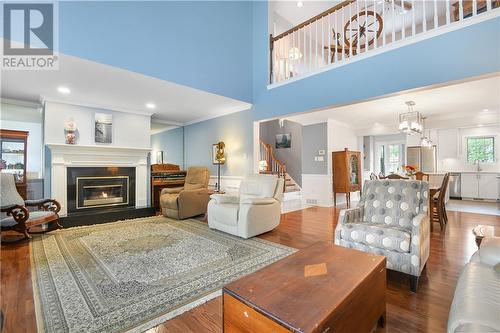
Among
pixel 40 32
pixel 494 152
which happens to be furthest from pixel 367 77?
pixel 494 152

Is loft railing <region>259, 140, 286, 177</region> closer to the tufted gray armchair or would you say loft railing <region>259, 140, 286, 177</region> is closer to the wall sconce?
the wall sconce

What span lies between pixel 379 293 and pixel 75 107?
590 centimetres

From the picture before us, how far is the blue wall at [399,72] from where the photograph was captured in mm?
2545

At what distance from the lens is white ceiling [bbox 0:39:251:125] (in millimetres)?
3402

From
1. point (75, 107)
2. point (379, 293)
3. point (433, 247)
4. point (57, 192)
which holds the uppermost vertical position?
point (75, 107)

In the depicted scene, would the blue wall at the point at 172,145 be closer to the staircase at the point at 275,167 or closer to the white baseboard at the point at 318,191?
the staircase at the point at 275,167

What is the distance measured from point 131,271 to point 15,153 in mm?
4887

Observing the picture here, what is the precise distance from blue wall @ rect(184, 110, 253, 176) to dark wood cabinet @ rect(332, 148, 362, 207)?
109 inches

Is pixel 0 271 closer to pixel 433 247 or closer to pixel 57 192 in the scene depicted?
pixel 57 192

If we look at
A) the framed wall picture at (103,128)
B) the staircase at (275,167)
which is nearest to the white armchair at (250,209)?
the framed wall picture at (103,128)

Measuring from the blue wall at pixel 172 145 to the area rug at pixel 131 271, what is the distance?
3640mm

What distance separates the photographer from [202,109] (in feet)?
18.3

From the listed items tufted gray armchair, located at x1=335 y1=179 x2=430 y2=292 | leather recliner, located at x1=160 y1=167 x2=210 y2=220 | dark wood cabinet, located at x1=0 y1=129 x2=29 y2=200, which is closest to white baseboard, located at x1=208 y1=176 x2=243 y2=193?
leather recliner, located at x1=160 y1=167 x2=210 y2=220

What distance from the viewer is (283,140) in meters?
9.21
